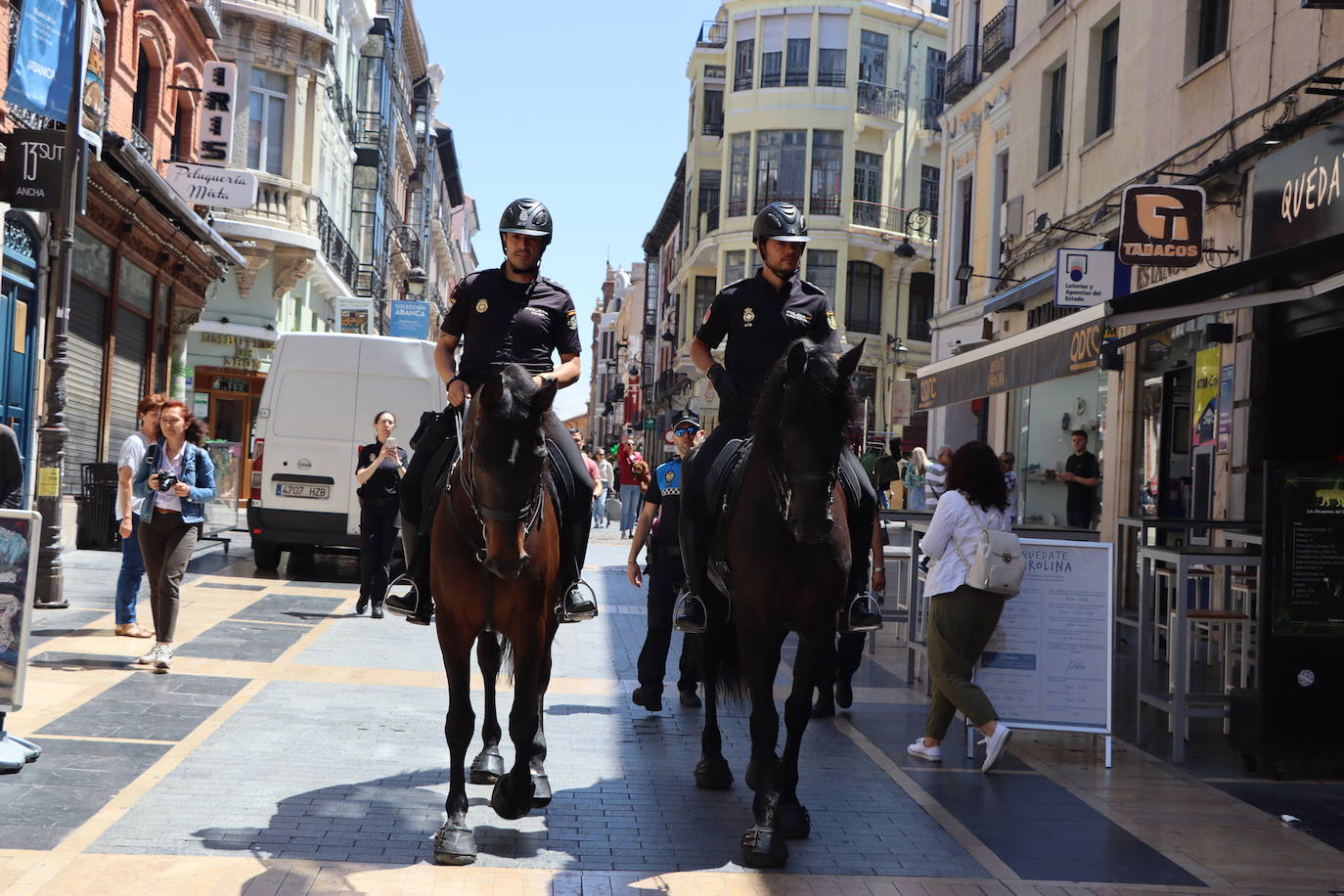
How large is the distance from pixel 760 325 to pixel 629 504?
73.9 ft

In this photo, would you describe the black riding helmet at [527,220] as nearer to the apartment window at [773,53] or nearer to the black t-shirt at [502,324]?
the black t-shirt at [502,324]

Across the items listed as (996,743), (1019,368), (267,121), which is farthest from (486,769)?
(267,121)

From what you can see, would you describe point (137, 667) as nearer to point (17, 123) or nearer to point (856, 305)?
point (17, 123)

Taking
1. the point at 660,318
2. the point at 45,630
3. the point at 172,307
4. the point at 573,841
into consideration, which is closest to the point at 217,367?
the point at 172,307

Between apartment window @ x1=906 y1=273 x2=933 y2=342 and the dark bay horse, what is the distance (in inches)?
1680

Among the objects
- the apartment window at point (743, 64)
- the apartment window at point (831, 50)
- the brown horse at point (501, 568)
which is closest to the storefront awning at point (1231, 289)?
the brown horse at point (501, 568)

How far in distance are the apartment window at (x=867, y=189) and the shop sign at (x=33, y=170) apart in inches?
1380

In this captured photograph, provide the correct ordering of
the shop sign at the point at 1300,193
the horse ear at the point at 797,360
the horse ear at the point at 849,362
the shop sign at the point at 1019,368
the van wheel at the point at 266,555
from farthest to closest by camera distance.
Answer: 1. the van wheel at the point at 266,555
2. the shop sign at the point at 1300,193
3. the shop sign at the point at 1019,368
4. the horse ear at the point at 797,360
5. the horse ear at the point at 849,362

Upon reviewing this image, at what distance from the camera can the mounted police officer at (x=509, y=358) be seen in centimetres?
641

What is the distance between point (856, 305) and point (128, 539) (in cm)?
3853

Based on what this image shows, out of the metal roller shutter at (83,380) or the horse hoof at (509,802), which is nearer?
the horse hoof at (509,802)

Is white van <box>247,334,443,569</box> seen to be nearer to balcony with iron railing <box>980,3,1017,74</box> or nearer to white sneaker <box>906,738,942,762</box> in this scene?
white sneaker <box>906,738,942,762</box>

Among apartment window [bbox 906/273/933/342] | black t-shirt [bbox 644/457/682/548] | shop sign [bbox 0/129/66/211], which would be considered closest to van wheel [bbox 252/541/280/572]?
shop sign [bbox 0/129/66/211]

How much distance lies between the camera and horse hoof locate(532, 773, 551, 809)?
20.7 feet
